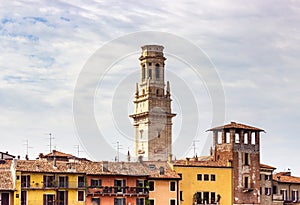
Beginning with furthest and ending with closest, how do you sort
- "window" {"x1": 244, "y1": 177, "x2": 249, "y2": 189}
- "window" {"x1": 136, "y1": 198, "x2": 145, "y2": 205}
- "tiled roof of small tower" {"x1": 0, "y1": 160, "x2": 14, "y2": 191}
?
"window" {"x1": 244, "y1": 177, "x2": 249, "y2": 189} < "window" {"x1": 136, "y1": 198, "x2": 145, "y2": 205} < "tiled roof of small tower" {"x1": 0, "y1": 160, "x2": 14, "y2": 191}

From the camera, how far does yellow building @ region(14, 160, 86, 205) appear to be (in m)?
71.7

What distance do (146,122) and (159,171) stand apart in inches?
1468

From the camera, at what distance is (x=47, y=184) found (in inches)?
2864

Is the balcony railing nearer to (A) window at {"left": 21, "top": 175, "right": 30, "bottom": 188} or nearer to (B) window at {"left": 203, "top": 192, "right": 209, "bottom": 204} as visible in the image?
(A) window at {"left": 21, "top": 175, "right": 30, "bottom": 188}

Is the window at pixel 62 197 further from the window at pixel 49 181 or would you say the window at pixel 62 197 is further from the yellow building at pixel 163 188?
the yellow building at pixel 163 188

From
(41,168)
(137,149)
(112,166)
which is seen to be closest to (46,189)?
(41,168)

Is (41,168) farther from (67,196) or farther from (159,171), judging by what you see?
(159,171)

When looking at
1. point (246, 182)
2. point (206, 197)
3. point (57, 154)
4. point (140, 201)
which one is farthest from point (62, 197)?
point (246, 182)

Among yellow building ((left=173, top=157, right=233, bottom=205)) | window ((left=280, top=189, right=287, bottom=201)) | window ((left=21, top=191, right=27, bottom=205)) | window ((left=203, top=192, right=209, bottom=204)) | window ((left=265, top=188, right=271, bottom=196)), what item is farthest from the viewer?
window ((left=280, top=189, right=287, bottom=201))

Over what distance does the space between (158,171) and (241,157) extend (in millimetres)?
9659

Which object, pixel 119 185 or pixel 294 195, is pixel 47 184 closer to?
pixel 119 185

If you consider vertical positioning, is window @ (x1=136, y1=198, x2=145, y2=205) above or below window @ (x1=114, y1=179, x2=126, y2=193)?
below

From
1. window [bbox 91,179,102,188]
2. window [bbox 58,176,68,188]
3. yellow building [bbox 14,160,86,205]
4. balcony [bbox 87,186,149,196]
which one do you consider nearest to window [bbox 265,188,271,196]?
balcony [bbox 87,186,149,196]

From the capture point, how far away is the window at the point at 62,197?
73000 millimetres
